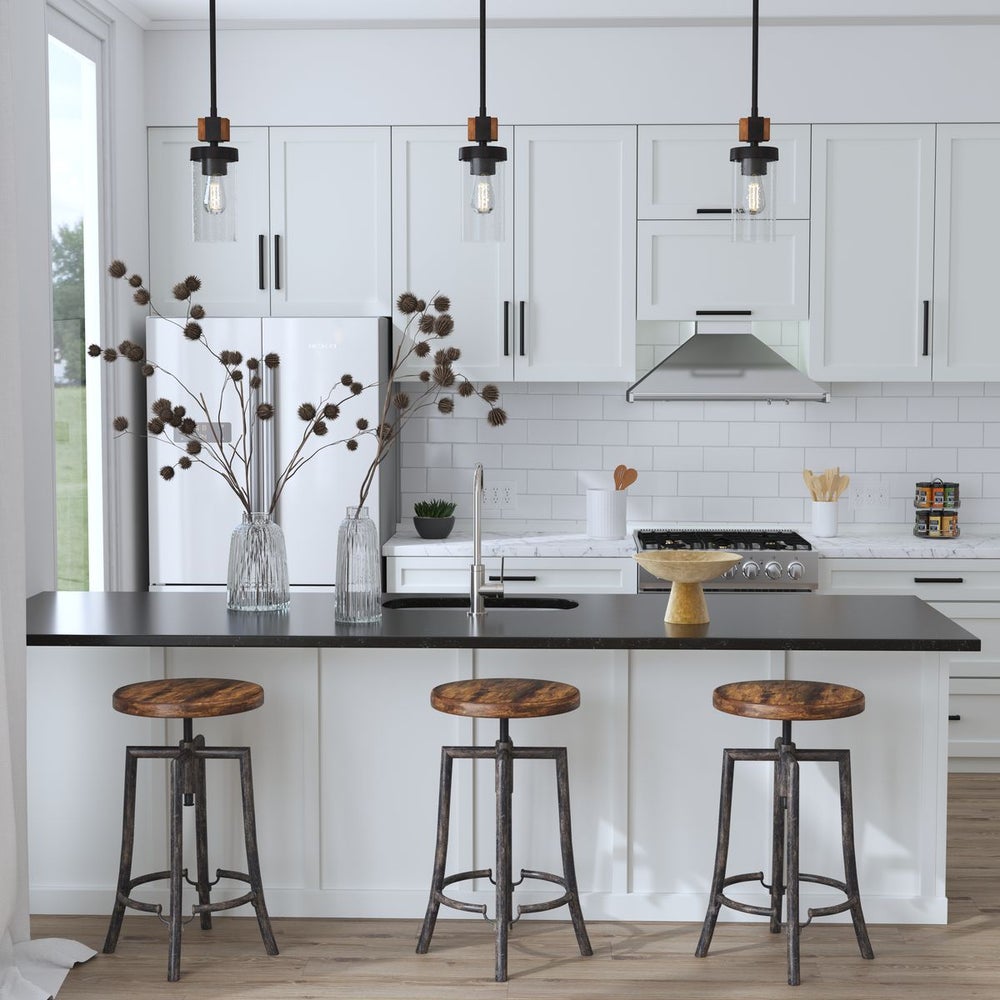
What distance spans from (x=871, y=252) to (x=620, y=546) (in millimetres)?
1579

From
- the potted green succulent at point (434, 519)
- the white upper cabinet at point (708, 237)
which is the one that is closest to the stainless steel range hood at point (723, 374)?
the white upper cabinet at point (708, 237)

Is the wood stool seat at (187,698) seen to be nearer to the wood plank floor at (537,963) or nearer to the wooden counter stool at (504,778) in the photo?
the wooden counter stool at (504,778)

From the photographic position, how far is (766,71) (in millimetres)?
4973

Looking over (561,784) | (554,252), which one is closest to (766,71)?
(554,252)

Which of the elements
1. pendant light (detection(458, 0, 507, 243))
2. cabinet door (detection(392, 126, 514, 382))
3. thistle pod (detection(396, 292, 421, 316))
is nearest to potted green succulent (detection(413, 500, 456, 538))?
cabinet door (detection(392, 126, 514, 382))

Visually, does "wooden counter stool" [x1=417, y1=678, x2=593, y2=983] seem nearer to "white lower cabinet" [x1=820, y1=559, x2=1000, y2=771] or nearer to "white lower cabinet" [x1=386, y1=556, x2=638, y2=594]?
"white lower cabinet" [x1=386, y1=556, x2=638, y2=594]

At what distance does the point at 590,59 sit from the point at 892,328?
1.65 meters

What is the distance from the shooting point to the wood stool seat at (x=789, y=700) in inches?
120

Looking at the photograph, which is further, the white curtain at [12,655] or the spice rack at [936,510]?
the spice rack at [936,510]

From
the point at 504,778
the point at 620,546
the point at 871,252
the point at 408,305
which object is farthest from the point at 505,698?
Answer: the point at 871,252

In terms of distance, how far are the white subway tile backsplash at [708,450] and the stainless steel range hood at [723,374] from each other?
44cm

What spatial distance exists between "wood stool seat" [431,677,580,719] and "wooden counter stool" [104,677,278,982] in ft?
1.67

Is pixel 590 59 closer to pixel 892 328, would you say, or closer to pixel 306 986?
pixel 892 328

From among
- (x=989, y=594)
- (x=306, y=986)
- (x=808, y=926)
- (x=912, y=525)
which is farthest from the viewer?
(x=912, y=525)
